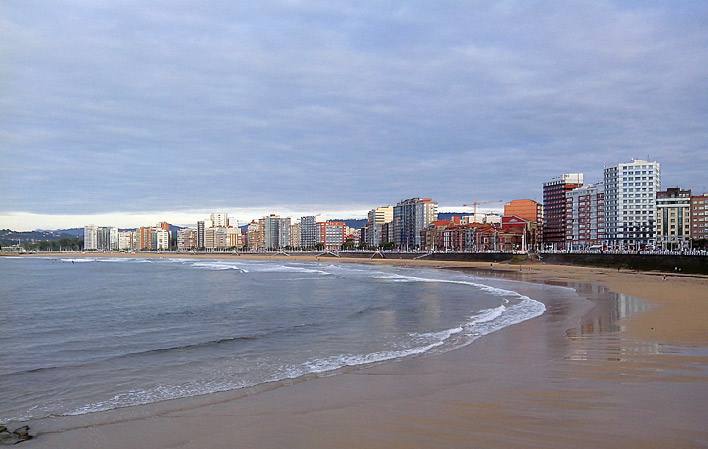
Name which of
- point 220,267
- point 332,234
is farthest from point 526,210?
point 220,267

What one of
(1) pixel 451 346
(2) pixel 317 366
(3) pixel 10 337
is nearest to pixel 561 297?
(1) pixel 451 346

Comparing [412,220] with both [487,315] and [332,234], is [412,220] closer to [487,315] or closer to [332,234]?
[332,234]

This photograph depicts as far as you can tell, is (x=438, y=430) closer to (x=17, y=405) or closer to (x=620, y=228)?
(x=17, y=405)

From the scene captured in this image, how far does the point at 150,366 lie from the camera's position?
406 inches

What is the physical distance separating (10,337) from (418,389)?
1109 cm

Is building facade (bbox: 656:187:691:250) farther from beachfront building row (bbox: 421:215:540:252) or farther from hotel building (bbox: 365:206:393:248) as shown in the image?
hotel building (bbox: 365:206:393:248)

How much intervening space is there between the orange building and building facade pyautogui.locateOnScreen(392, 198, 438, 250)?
61.8 ft

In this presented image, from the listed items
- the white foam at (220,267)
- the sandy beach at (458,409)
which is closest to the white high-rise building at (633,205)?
the white foam at (220,267)

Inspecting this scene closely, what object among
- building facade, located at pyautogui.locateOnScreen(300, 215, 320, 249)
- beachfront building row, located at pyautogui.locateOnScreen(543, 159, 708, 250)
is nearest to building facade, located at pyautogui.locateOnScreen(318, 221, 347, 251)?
building facade, located at pyautogui.locateOnScreen(300, 215, 320, 249)

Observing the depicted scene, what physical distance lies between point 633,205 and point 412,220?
65966 millimetres

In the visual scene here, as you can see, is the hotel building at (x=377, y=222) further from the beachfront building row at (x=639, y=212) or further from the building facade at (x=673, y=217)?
the building facade at (x=673, y=217)

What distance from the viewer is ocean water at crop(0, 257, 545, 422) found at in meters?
8.65

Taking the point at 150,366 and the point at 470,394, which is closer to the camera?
the point at 470,394

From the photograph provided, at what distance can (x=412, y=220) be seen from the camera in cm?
14775
